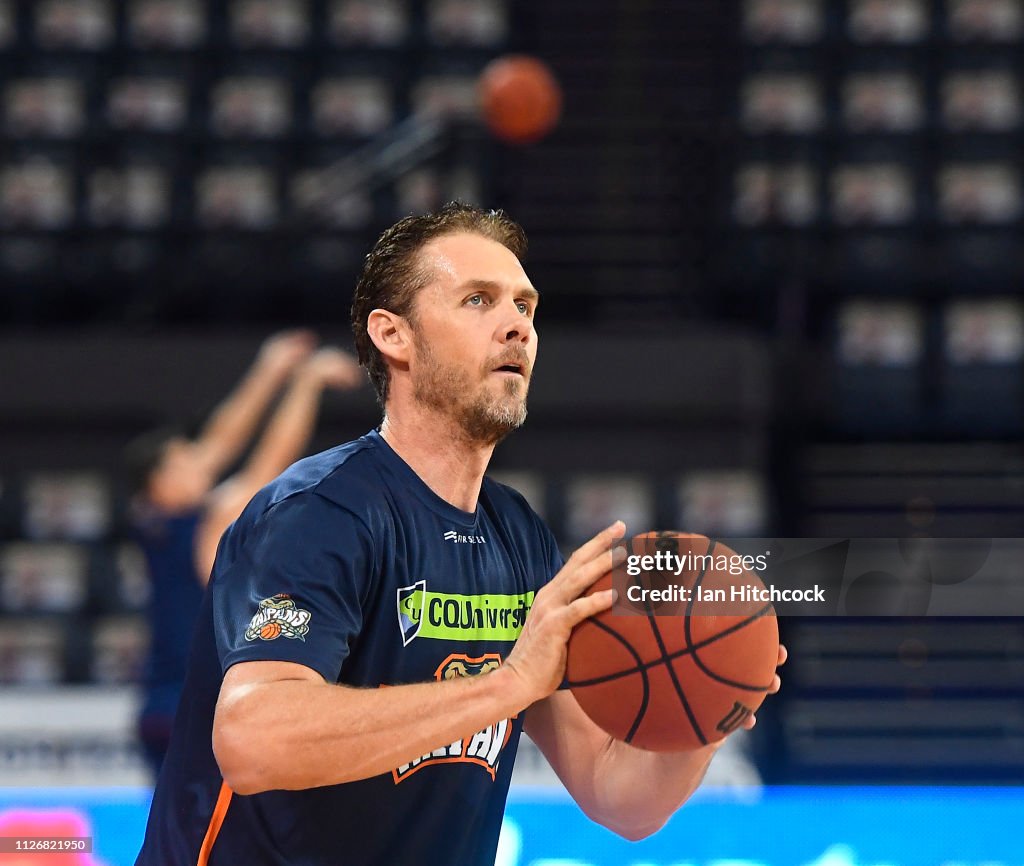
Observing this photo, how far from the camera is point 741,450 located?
7.91 meters

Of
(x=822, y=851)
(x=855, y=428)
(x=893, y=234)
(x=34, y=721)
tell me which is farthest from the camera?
(x=893, y=234)

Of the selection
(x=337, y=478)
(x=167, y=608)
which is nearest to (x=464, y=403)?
(x=337, y=478)

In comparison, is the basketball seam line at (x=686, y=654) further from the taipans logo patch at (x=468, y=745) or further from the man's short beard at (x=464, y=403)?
the man's short beard at (x=464, y=403)

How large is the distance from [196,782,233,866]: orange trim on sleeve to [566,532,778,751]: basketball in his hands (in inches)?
21.9

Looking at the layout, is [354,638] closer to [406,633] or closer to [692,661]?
[406,633]

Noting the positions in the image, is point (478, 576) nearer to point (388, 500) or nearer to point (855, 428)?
point (388, 500)

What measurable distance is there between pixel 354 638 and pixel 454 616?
0.58 ft

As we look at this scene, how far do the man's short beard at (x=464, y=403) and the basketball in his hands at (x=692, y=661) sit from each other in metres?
0.37

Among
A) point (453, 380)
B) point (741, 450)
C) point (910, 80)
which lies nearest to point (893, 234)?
point (910, 80)

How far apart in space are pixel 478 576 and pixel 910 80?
29.1 feet

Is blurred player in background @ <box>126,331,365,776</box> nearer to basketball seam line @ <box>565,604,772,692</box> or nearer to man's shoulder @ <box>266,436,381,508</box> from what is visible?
man's shoulder @ <box>266,436,381,508</box>

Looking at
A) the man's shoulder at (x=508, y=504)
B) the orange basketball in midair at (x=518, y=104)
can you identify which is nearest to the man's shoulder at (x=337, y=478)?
the man's shoulder at (x=508, y=504)

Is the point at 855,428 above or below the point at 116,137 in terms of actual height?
below

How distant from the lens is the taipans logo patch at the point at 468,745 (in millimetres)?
2107
